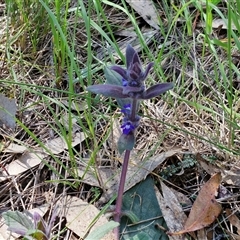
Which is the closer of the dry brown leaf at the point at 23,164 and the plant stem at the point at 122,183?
the plant stem at the point at 122,183

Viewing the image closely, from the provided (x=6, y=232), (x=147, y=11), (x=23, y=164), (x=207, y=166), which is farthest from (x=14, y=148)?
(x=147, y=11)

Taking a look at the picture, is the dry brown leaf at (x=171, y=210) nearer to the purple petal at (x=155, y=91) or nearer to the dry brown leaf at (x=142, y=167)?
the dry brown leaf at (x=142, y=167)

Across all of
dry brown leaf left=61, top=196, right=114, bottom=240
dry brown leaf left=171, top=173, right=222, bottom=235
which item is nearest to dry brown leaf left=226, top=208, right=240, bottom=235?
Answer: dry brown leaf left=171, top=173, right=222, bottom=235

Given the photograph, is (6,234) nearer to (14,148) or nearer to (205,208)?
(14,148)

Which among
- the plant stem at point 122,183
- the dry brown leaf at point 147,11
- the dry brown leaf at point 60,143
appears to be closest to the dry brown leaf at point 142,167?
the plant stem at point 122,183

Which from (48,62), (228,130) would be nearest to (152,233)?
(228,130)

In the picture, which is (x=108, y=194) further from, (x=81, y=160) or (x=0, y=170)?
(x=0, y=170)

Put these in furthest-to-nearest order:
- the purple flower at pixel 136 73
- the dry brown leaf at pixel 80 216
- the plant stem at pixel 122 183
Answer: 1. the dry brown leaf at pixel 80 216
2. the plant stem at pixel 122 183
3. the purple flower at pixel 136 73
